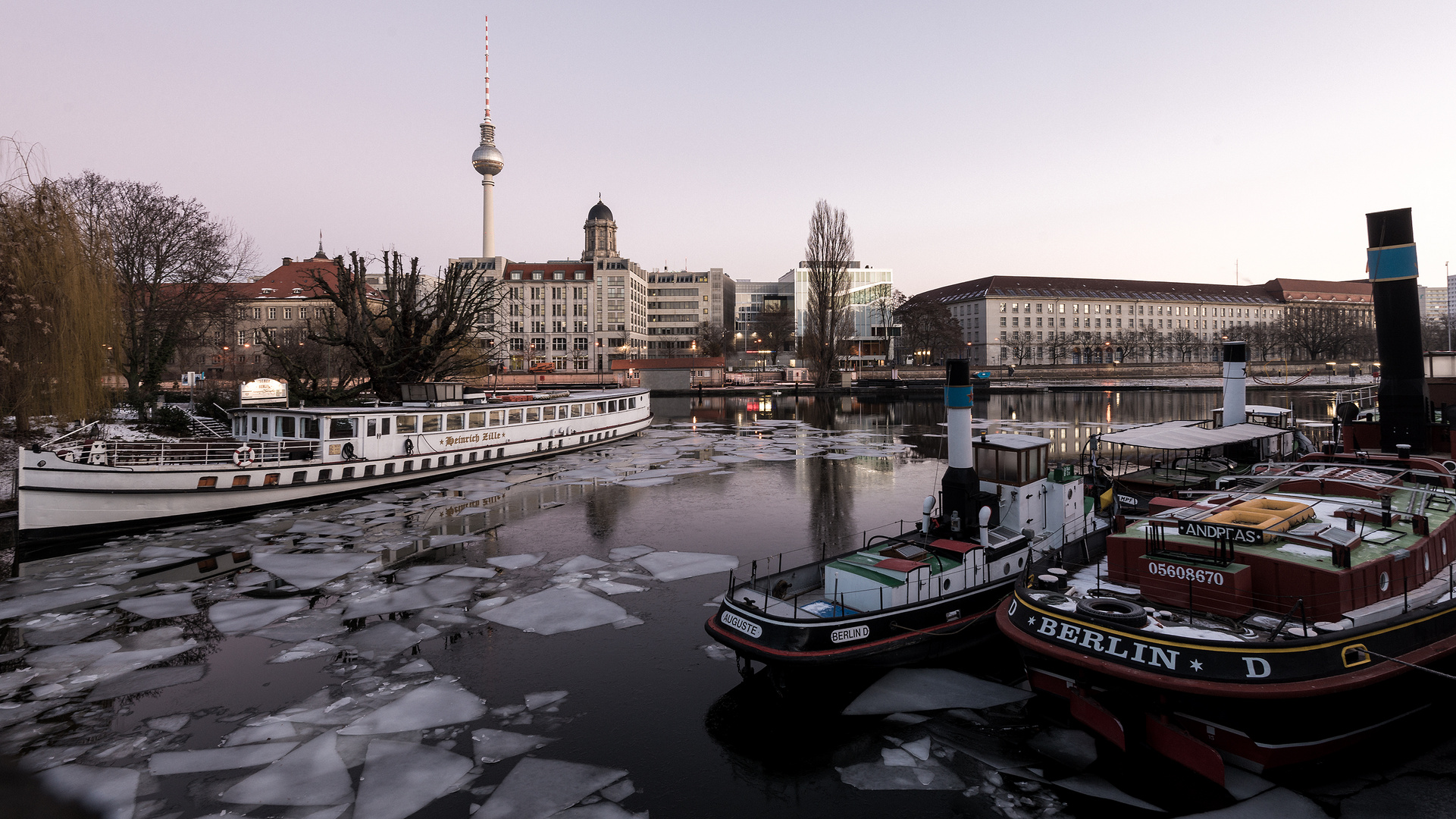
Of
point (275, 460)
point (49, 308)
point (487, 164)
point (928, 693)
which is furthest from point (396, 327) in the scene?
point (487, 164)

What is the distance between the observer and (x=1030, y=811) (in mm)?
8086

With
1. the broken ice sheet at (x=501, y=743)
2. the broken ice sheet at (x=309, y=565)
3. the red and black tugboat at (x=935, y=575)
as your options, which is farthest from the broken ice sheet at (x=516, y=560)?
the broken ice sheet at (x=501, y=743)

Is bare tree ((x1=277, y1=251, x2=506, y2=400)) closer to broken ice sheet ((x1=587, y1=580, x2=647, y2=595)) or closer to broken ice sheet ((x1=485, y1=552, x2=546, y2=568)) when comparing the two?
broken ice sheet ((x1=485, y1=552, x2=546, y2=568))

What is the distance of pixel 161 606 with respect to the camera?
1484cm

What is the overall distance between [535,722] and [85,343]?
2325 centimetres

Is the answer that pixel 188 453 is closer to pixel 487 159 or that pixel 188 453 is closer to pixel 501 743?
pixel 501 743

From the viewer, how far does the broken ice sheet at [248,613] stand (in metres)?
13.8

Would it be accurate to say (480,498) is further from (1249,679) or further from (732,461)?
(1249,679)

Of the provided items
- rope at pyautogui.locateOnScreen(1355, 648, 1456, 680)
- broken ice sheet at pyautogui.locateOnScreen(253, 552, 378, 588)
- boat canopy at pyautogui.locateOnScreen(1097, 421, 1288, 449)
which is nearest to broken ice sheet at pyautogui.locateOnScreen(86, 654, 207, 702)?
broken ice sheet at pyautogui.locateOnScreen(253, 552, 378, 588)

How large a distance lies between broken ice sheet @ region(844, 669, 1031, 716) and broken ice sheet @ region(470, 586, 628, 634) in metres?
5.72

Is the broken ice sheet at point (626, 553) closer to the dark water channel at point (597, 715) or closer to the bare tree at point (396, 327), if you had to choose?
the dark water channel at point (597, 715)

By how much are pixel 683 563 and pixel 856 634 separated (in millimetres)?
8363

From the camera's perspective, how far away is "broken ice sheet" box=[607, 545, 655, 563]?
18.7m

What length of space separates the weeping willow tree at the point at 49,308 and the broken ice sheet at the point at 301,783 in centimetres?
Answer: 1890
